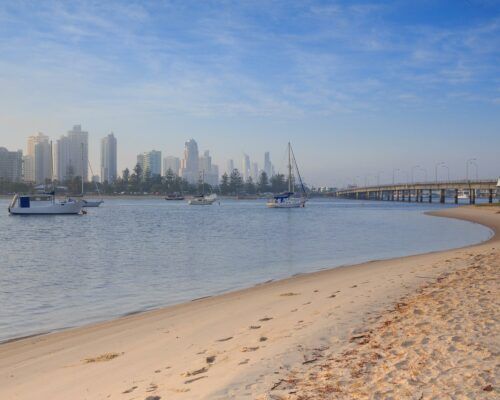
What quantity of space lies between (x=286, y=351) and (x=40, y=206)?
287 ft

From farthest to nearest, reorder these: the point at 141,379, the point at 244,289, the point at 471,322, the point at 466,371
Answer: the point at 244,289, the point at 471,322, the point at 141,379, the point at 466,371

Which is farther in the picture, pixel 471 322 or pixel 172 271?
pixel 172 271

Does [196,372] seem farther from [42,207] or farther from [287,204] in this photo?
[287,204]

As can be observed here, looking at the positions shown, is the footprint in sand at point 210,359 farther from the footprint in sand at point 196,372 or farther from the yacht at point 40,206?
the yacht at point 40,206

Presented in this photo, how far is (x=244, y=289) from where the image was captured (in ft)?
57.9

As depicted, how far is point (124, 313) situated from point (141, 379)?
6716mm

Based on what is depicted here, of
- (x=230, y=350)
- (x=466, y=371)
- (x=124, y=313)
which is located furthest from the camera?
(x=124, y=313)

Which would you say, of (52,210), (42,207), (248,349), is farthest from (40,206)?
(248,349)

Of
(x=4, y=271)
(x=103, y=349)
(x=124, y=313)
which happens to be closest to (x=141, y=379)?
(x=103, y=349)

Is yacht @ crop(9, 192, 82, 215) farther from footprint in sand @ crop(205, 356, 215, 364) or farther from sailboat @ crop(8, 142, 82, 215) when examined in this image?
footprint in sand @ crop(205, 356, 215, 364)

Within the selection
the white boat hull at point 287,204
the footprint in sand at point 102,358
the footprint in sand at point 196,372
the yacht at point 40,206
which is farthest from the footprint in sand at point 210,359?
the white boat hull at point 287,204

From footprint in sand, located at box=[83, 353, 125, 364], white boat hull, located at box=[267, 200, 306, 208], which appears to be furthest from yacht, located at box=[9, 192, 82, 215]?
footprint in sand, located at box=[83, 353, 125, 364]

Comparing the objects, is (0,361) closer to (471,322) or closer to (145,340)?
(145,340)

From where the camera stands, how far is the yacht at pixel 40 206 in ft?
282
